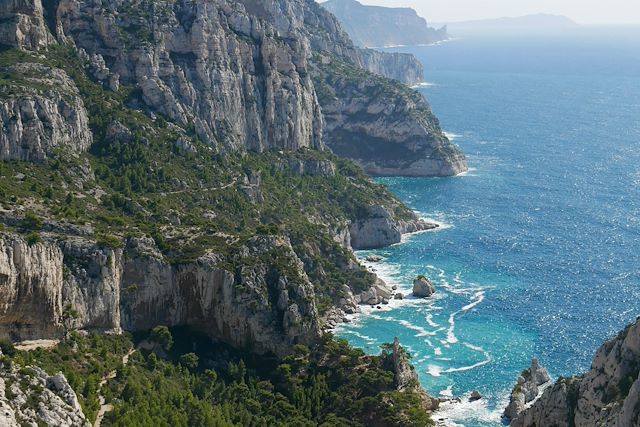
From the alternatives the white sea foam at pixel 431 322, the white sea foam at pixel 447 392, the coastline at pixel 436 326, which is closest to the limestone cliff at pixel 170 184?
the coastline at pixel 436 326

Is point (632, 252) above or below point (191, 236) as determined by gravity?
below

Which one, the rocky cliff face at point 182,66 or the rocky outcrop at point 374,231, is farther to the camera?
the rocky outcrop at point 374,231

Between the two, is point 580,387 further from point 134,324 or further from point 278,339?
point 134,324

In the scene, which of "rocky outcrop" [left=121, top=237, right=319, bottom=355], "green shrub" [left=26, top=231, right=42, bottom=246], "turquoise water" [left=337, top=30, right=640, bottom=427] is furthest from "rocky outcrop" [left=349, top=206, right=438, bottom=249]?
"green shrub" [left=26, top=231, right=42, bottom=246]

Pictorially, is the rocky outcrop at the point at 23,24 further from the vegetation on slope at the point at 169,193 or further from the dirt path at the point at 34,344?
the dirt path at the point at 34,344

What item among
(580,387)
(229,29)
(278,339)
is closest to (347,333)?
(278,339)

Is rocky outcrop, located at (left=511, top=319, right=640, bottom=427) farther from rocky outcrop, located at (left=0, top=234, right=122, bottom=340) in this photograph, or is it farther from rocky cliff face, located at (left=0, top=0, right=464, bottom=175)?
rocky cliff face, located at (left=0, top=0, right=464, bottom=175)
